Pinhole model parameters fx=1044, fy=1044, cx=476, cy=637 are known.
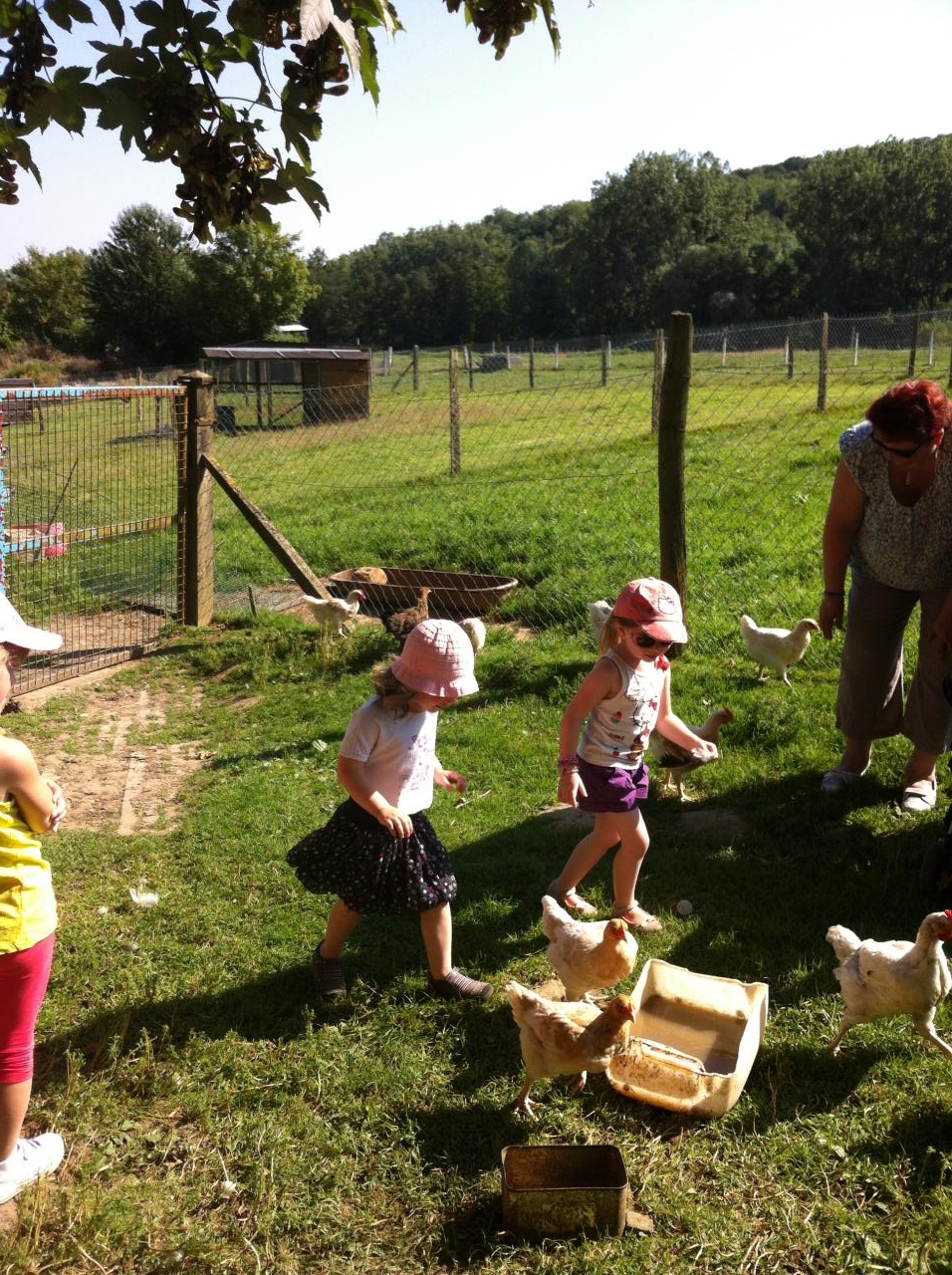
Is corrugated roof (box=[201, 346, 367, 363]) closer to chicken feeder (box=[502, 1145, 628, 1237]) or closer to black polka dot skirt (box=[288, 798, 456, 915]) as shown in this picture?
black polka dot skirt (box=[288, 798, 456, 915])

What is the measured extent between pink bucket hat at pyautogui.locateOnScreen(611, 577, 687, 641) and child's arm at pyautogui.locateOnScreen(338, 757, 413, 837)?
3.49 ft

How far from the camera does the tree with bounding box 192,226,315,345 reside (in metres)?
49.8

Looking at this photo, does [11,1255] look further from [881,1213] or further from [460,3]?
[460,3]

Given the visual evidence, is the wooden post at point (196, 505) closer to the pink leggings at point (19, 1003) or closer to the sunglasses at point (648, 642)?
the sunglasses at point (648, 642)

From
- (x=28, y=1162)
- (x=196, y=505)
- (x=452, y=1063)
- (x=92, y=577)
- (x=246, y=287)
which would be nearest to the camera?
(x=28, y=1162)

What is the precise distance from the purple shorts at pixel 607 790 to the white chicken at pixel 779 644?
246 centimetres

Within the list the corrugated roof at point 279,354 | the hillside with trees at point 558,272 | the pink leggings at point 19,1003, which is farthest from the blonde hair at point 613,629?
the hillside with trees at point 558,272

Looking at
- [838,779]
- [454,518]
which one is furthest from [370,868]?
[454,518]

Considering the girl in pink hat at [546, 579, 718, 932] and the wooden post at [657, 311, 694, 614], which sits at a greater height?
the wooden post at [657, 311, 694, 614]

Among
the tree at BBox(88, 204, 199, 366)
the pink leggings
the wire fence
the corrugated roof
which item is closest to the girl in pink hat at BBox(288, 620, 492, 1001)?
the pink leggings

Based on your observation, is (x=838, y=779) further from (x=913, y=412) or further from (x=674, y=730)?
(x=913, y=412)

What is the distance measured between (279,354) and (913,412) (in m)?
28.3

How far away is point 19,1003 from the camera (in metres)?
2.63

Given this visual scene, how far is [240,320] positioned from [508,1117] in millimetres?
52335
